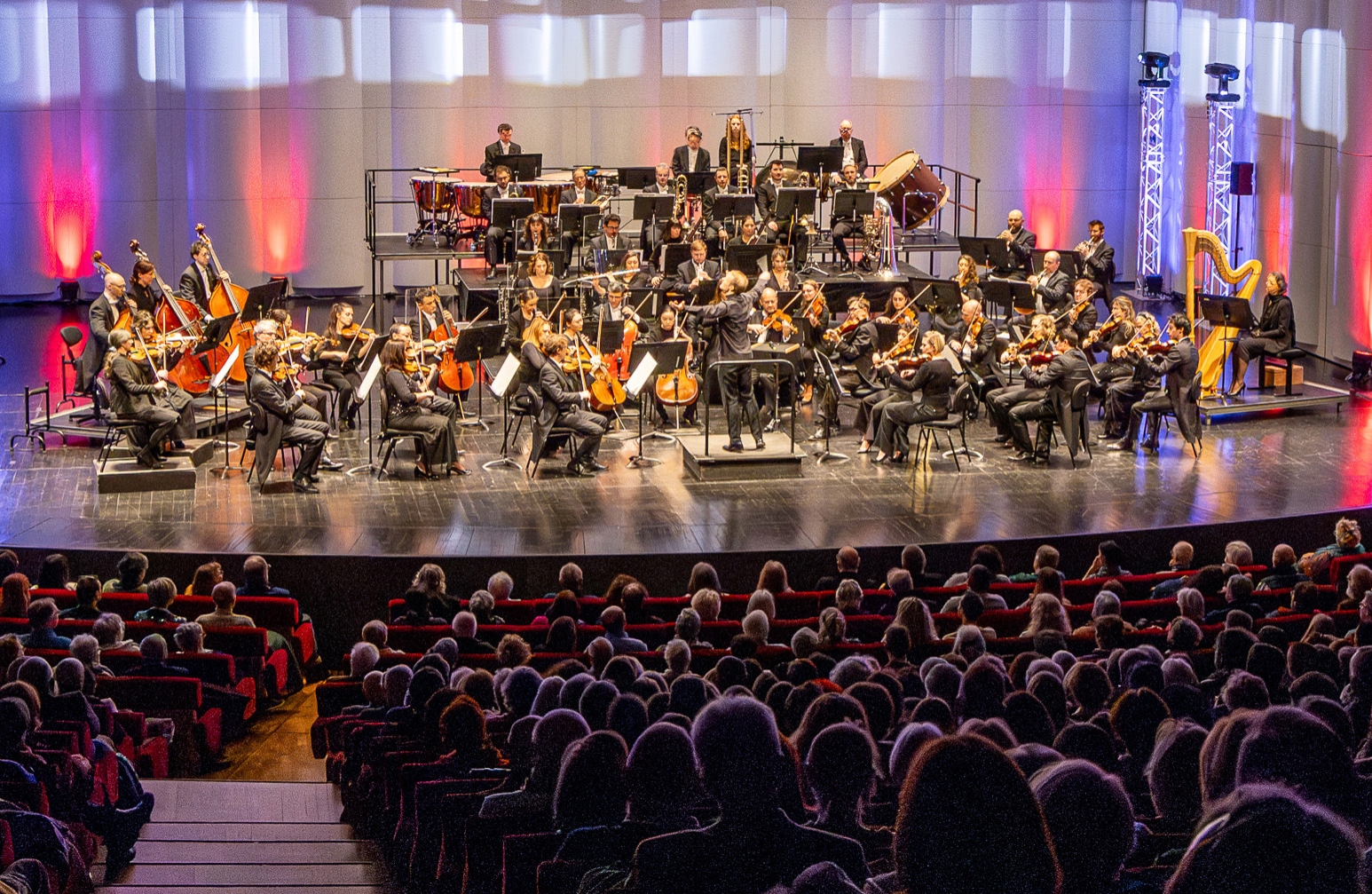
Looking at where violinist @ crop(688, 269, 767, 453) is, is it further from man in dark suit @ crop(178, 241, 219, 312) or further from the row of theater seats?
man in dark suit @ crop(178, 241, 219, 312)

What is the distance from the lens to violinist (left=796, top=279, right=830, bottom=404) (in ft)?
40.5

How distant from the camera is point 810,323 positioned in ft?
40.8

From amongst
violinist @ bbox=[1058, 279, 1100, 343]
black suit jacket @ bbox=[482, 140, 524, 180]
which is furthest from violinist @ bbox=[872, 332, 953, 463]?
black suit jacket @ bbox=[482, 140, 524, 180]

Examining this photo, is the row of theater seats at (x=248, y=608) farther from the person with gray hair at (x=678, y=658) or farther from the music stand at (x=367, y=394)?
the person with gray hair at (x=678, y=658)

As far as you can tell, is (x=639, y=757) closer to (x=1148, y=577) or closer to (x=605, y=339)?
(x=1148, y=577)

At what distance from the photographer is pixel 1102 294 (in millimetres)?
15242

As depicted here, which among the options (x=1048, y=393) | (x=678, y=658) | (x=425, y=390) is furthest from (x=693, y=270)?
(x=678, y=658)

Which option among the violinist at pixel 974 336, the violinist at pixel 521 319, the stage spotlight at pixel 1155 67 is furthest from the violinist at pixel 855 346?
the stage spotlight at pixel 1155 67

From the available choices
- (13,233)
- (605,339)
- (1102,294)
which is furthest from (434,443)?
(13,233)

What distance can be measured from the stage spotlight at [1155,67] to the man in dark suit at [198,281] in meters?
11.3

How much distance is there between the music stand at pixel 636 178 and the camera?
54.2ft

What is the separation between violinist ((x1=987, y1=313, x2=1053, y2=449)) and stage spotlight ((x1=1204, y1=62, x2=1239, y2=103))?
20.4 ft

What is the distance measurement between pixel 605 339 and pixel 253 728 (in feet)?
15.5

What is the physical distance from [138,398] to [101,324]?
1.50 metres
